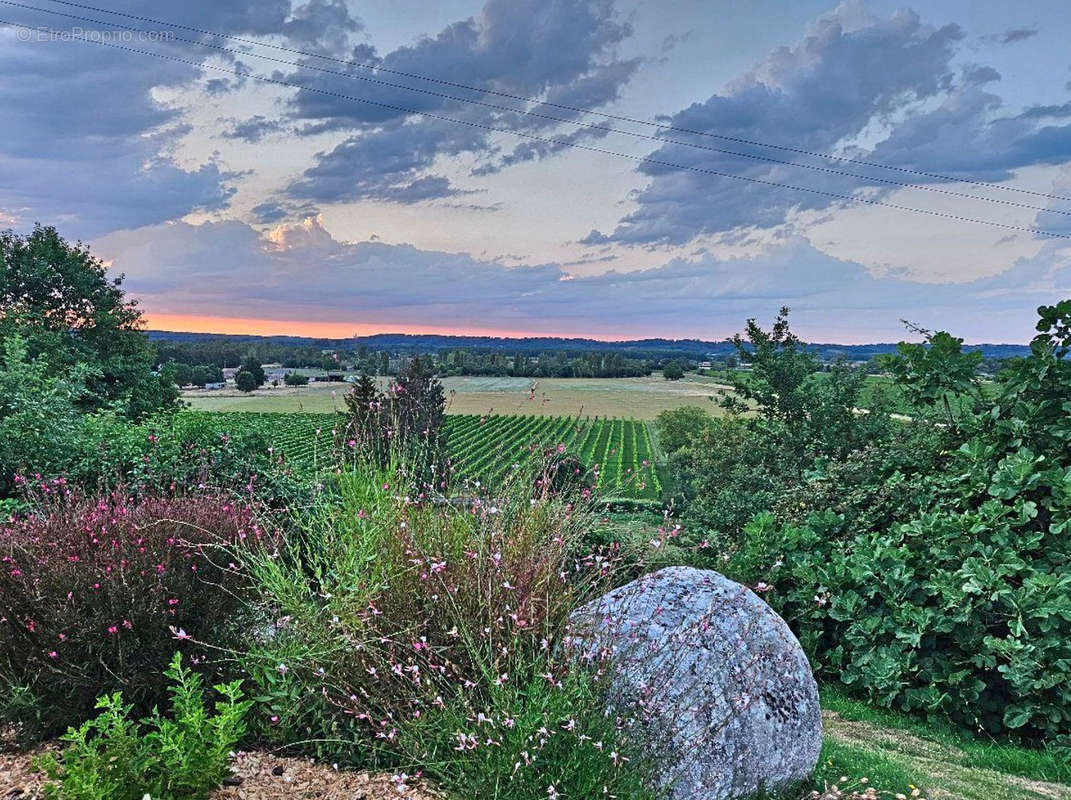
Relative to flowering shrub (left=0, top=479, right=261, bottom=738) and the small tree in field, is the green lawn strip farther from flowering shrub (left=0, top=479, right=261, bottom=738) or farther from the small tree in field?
the small tree in field

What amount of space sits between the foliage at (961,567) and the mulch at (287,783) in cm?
373

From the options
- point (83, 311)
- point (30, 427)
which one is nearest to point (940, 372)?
point (30, 427)

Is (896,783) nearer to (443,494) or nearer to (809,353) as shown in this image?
(443,494)

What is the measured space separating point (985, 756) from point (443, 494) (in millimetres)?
3864

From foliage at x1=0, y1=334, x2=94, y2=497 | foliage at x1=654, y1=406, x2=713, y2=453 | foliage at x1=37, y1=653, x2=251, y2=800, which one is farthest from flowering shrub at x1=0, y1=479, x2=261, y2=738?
foliage at x1=654, y1=406, x2=713, y2=453

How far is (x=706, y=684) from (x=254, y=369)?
3951 cm

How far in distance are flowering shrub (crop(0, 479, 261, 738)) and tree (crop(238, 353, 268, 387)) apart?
1437 inches

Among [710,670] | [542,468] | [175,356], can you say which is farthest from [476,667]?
[175,356]

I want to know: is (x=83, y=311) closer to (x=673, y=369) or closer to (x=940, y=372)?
(x=940, y=372)

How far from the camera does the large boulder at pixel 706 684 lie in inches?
125

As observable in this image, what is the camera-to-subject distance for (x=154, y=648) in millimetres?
3578

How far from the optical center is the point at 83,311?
29172mm

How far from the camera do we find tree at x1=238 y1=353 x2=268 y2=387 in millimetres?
38312

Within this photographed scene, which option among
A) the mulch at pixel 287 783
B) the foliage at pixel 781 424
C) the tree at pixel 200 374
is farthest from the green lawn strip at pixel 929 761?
the tree at pixel 200 374
